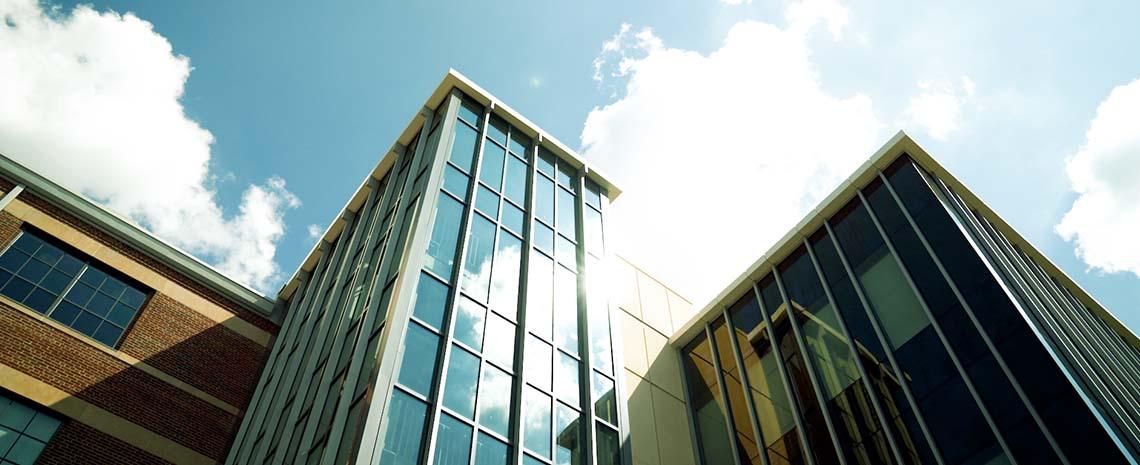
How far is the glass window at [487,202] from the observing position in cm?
1784

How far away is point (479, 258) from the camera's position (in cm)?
1634

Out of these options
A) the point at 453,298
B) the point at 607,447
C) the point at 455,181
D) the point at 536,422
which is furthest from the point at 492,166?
the point at 607,447

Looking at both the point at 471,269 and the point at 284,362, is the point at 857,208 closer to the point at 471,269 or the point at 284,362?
the point at 471,269

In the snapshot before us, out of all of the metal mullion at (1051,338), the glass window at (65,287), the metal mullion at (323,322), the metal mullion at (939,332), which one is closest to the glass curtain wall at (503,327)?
the metal mullion at (323,322)

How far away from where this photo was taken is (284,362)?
19.3 m

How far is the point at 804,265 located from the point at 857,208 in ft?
6.80

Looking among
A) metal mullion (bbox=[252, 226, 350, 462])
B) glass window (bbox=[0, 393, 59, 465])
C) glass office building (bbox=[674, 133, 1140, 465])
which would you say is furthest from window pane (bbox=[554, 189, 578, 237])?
glass window (bbox=[0, 393, 59, 465])

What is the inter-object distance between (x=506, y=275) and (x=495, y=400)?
3.65 meters

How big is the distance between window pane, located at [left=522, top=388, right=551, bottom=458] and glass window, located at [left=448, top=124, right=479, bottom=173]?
6822 mm

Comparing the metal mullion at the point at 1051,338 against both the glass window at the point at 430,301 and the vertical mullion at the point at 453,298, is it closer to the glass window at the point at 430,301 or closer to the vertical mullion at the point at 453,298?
the vertical mullion at the point at 453,298

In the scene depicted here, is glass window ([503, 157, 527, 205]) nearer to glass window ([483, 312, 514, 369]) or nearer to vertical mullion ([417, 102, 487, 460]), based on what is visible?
vertical mullion ([417, 102, 487, 460])

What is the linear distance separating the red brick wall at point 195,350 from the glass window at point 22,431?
269cm

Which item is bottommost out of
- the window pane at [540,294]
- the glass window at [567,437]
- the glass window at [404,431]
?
the glass window at [404,431]

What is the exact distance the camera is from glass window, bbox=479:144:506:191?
62.3ft
